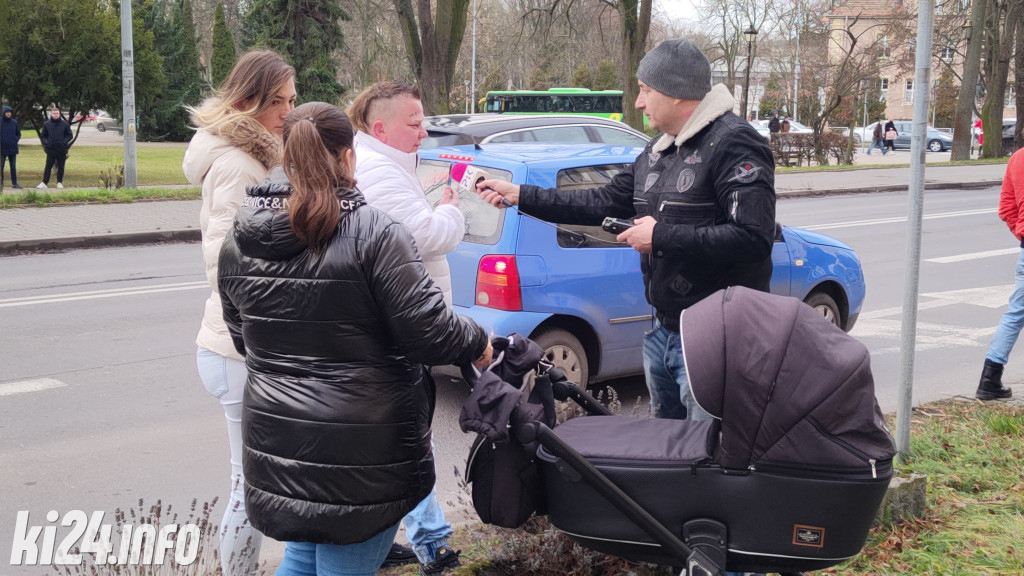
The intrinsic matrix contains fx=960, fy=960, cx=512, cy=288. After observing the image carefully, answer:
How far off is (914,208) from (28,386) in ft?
18.9

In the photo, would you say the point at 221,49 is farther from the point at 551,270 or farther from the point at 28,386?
the point at 551,270

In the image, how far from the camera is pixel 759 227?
3229 millimetres

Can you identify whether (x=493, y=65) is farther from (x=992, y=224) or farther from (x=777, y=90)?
(x=992, y=224)

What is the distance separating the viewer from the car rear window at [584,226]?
586 centimetres

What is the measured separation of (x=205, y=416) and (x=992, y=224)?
1480cm

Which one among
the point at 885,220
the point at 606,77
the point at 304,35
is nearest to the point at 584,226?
the point at 885,220

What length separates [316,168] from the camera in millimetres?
2492

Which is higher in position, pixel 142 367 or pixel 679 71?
pixel 679 71

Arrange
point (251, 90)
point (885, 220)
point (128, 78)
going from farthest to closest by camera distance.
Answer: point (128, 78) < point (885, 220) < point (251, 90)

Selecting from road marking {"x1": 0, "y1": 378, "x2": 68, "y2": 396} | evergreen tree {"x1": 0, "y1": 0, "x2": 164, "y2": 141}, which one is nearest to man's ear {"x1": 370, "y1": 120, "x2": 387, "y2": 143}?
road marking {"x1": 0, "y1": 378, "x2": 68, "y2": 396}

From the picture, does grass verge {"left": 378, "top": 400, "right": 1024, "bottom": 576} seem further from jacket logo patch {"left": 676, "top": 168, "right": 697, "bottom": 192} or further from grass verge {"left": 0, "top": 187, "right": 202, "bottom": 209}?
grass verge {"left": 0, "top": 187, "right": 202, "bottom": 209}

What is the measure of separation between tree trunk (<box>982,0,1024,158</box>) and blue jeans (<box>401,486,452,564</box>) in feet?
121

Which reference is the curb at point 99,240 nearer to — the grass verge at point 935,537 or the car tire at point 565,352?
the car tire at point 565,352

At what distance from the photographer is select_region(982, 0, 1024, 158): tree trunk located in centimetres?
3509
